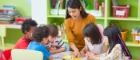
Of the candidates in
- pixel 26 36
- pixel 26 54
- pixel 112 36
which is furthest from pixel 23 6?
pixel 112 36

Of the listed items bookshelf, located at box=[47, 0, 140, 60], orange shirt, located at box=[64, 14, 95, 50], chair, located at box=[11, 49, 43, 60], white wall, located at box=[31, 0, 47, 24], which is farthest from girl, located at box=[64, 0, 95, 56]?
white wall, located at box=[31, 0, 47, 24]

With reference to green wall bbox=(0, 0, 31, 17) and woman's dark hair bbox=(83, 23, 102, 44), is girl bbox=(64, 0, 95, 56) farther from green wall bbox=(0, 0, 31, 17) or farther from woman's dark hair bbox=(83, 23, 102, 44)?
green wall bbox=(0, 0, 31, 17)

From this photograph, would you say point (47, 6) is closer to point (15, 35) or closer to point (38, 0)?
point (38, 0)

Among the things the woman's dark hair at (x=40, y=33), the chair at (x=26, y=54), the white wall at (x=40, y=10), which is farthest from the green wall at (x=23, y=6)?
the chair at (x=26, y=54)

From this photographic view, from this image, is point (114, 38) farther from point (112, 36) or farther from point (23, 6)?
point (23, 6)

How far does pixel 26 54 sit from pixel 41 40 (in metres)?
0.23

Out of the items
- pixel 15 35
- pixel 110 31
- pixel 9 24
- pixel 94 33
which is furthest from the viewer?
pixel 15 35

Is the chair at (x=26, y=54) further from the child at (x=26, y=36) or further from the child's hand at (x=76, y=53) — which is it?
the child's hand at (x=76, y=53)

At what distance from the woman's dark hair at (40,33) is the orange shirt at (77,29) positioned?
474mm

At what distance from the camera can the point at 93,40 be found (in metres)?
2.53

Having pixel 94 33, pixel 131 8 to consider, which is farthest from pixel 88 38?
pixel 131 8

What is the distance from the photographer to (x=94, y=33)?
2516 millimetres

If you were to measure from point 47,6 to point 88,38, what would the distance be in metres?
1.51

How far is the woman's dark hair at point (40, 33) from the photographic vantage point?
2.39 m
